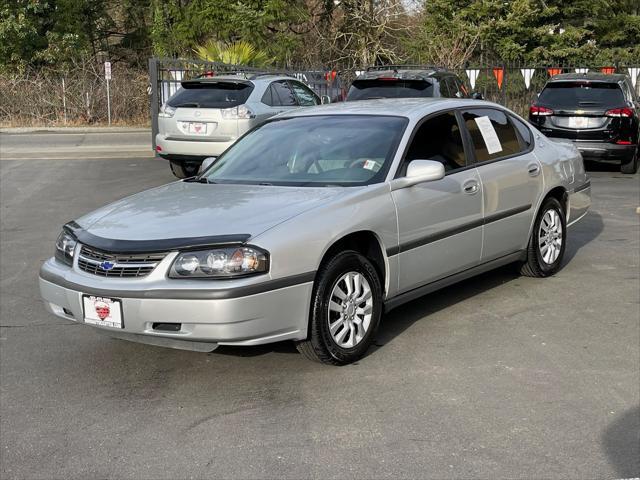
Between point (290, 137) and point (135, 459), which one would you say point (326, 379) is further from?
point (290, 137)

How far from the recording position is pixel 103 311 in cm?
486

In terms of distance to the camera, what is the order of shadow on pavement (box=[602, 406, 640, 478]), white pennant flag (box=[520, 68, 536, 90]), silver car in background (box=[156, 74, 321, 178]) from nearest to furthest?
shadow on pavement (box=[602, 406, 640, 478]), silver car in background (box=[156, 74, 321, 178]), white pennant flag (box=[520, 68, 536, 90])

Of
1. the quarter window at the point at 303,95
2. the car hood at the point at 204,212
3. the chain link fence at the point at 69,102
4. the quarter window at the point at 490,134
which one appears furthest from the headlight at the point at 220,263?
the chain link fence at the point at 69,102

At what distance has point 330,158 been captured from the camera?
5.95 meters

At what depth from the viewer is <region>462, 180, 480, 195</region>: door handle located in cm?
619

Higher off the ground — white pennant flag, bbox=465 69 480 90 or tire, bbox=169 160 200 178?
white pennant flag, bbox=465 69 480 90

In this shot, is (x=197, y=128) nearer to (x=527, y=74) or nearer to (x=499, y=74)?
(x=499, y=74)

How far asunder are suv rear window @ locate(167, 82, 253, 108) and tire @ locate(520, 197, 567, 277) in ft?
23.5

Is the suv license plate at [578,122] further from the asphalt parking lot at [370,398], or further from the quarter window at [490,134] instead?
the quarter window at [490,134]

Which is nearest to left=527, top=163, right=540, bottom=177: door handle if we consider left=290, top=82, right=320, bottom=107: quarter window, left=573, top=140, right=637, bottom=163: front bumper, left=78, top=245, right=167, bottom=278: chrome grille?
left=78, top=245, right=167, bottom=278: chrome grille

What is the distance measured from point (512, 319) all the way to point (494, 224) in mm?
731

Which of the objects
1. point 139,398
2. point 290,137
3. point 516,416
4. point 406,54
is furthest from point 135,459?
point 406,54

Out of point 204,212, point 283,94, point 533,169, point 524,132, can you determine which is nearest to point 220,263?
point 204,212

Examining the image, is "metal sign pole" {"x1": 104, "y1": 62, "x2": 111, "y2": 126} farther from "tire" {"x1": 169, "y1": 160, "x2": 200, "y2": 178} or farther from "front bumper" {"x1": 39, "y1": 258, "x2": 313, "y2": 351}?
"front bumper" {"x1": 39, "y1": 258, "x2": 313, "y2": 351}
